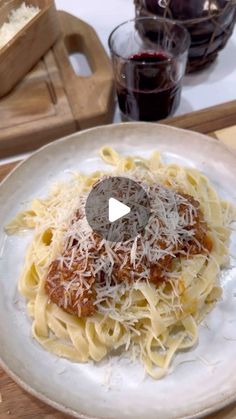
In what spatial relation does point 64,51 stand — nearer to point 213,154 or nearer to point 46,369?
point 213,154

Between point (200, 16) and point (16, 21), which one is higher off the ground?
point (16, 21)

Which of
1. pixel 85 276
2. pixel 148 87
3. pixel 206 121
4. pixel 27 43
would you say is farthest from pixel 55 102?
pixel 85 276

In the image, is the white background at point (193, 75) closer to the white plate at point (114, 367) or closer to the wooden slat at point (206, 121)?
the wooden slat at point (206, 121)

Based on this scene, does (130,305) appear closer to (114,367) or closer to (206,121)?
(114,367)

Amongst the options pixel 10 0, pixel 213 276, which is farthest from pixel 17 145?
pixel 213 276

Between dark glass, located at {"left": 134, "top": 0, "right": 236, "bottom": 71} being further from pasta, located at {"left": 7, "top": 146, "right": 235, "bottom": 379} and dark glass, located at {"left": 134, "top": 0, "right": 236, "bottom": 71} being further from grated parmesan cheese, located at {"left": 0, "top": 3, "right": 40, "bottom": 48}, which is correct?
pasta, located at {"left": 7, "top": 146, "right": 235, "bottom": 379}

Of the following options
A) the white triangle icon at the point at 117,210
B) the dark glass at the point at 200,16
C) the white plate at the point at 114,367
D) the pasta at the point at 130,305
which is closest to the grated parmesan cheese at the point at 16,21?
the dark glass at the point at 200,16
